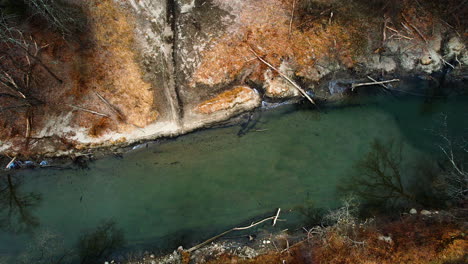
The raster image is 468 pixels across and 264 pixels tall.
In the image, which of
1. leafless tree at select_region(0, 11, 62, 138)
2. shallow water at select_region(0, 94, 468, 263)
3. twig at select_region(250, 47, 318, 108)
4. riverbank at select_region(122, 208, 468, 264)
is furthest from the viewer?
twig at select_region(250, 47, 318, 108)

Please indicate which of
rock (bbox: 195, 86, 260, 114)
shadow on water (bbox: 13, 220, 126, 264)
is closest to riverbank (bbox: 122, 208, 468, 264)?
shadow on water (bbox: 13, 220, 126, 264)

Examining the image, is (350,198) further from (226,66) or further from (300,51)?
(226,66)

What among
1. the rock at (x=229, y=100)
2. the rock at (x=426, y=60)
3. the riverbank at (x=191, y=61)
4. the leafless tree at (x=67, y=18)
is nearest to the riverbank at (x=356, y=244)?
the riverbank at (x=191, y=61)

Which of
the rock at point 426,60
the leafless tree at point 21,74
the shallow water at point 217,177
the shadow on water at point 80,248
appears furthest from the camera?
the rock at point 426,60

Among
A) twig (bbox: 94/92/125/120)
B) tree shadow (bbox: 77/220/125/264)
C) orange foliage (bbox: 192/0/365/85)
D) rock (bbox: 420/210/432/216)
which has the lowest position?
rock (bbox: 420/210/432/216)

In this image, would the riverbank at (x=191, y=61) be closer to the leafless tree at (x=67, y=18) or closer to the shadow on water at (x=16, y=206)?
the leafless tree at (x=67, y=18)

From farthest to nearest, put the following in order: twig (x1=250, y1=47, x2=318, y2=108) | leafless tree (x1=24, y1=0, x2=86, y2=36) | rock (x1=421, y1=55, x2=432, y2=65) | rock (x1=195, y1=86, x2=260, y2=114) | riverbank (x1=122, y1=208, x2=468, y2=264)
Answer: rock (x1=421, y1=55, x2=432, y2=65) < twig (x1=250, y1=47, x2=318, y2=108) < rock (x1=195, y1=86, x2=260, y2=114) < leafless tree (x1=24, y1=0, x2=86, y2=36) < riverbank (x1=122, y1=208, x2=468, y2=264)

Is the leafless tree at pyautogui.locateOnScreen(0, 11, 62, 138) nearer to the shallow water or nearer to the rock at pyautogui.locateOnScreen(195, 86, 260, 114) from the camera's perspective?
the shallow water
